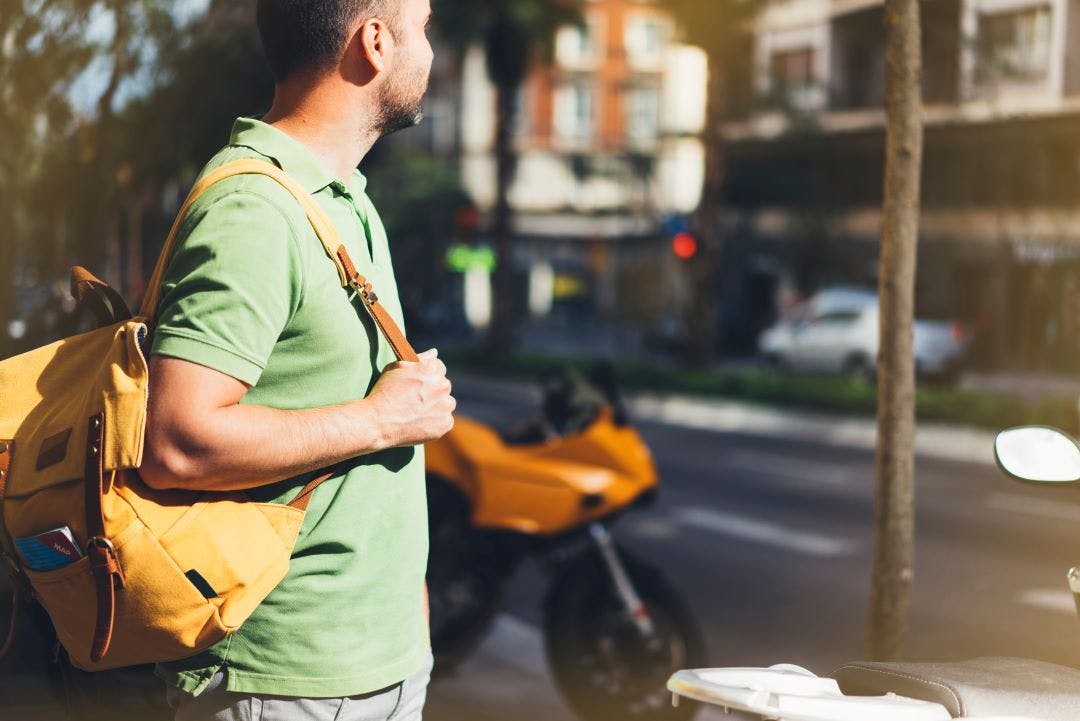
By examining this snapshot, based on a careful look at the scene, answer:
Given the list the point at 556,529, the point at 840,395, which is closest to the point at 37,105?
the point at 556,529

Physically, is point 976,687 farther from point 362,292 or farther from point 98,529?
point 98,529

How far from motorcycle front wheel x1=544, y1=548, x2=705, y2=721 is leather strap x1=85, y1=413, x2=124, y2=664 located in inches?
112

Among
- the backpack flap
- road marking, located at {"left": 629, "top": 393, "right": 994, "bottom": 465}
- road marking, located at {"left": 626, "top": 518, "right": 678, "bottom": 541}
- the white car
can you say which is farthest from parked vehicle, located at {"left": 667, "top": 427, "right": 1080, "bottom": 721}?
the white car

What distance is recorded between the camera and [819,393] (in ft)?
64.4

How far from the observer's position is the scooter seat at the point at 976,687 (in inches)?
61.9

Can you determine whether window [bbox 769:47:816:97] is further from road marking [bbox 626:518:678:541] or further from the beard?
the beard

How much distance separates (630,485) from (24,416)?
289cm

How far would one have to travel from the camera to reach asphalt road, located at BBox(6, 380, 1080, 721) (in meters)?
5.39

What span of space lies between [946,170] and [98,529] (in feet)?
95.3

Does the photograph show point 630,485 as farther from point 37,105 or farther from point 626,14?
point 626,14

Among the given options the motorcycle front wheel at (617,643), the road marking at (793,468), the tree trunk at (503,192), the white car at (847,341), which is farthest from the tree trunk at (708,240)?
the motorcycle front wheel at (617,643)

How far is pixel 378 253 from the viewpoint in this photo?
1.90m

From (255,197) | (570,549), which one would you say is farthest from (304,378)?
(570,549)

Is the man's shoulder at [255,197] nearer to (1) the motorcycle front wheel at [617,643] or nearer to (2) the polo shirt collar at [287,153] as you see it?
(2) the polo shirt collar at [287,153]
